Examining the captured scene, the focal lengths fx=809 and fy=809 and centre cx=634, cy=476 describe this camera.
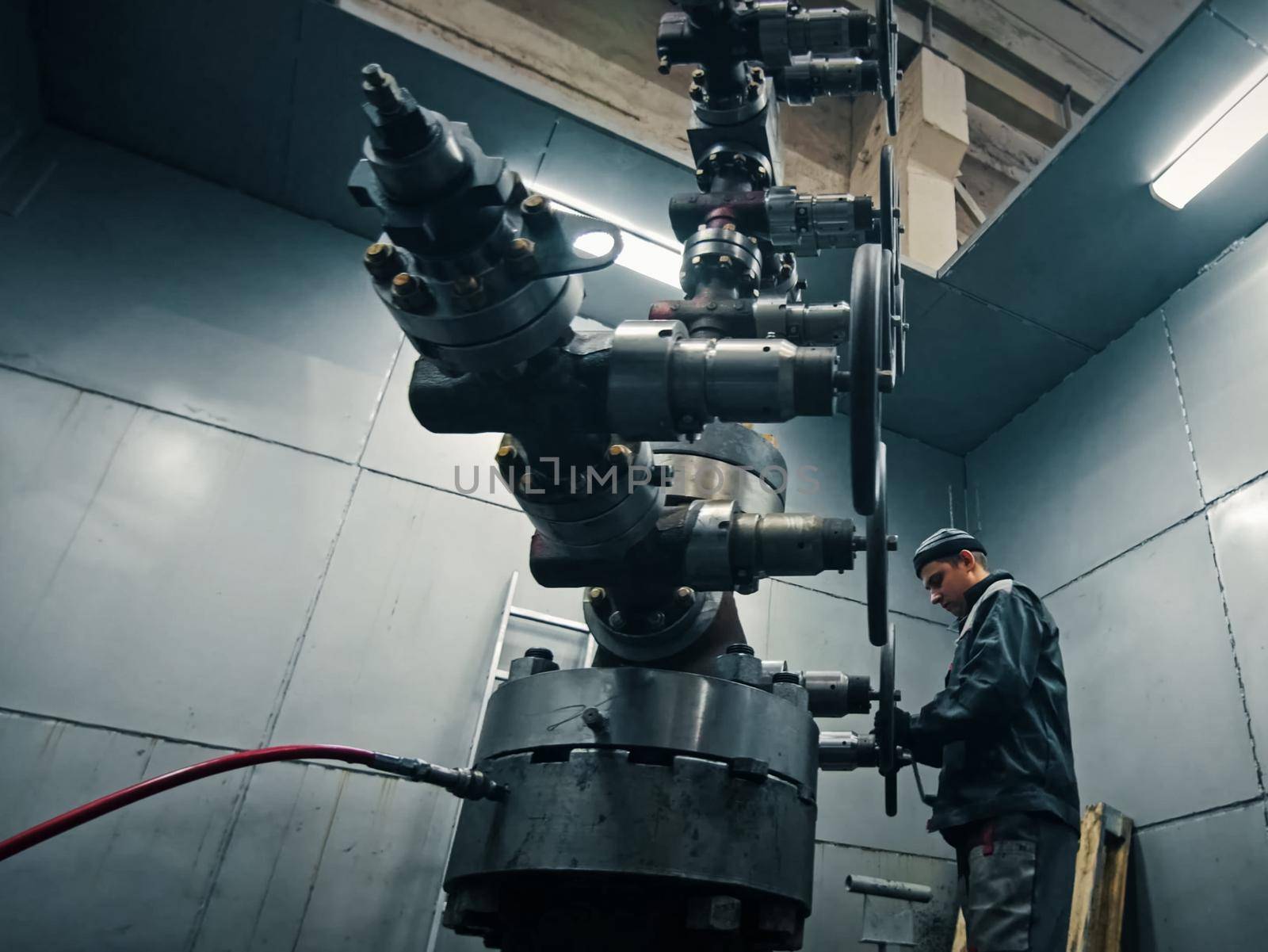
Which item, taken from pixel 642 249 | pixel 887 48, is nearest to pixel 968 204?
pixel 642 249

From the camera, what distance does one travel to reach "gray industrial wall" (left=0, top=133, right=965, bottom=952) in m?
1.90

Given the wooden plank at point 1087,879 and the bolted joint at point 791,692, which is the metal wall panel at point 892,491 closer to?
the wooden plank at point 1087,879

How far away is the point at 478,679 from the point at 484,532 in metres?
0.47

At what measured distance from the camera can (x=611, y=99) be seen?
150 inches

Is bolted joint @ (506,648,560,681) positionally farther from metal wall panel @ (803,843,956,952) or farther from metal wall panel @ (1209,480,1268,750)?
metal wall panel @ (1209,480,1268,750)

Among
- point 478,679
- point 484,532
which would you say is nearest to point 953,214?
point 484,532

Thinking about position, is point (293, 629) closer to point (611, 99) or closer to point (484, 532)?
point (484, 532)

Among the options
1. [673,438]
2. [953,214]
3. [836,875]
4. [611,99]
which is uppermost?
[611,99]

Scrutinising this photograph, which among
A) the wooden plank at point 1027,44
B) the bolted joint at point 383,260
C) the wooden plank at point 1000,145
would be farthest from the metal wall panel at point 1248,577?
the wooden plank at point 1027,44

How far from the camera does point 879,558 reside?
42.3 inches

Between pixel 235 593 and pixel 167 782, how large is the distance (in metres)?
1.10

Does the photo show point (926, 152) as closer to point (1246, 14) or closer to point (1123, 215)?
point (1123, 215)

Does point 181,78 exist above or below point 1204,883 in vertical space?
above

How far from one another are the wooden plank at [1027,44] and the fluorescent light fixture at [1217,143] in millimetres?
2515
